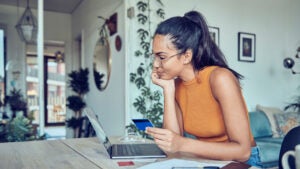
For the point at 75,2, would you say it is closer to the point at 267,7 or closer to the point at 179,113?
the point at 267,7

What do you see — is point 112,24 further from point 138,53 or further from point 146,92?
point 146,92

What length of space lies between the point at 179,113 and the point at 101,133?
42cm

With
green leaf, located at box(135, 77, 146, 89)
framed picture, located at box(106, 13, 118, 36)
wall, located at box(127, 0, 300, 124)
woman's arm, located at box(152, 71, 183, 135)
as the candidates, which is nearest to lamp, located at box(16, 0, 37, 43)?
framed picture, located at box(106, 13, 118, 36)

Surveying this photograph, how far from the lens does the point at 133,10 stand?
3400mm

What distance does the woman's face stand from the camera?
1175 mm

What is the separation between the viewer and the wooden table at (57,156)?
1.02 metres

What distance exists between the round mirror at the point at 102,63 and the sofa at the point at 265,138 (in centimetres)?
207

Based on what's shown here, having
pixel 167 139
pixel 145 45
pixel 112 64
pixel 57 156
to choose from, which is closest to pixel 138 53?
pixel 145 45

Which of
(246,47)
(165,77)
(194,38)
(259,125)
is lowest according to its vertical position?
(259,125)

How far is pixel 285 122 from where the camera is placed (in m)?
3.89

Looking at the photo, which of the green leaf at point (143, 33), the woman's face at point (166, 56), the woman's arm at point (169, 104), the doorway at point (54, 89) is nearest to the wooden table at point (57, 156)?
the woman's arm at point (169, 104)

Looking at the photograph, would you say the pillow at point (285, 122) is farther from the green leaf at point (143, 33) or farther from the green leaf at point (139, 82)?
the green leaf at point (143, 33)

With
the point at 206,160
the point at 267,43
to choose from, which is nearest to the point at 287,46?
the point at 267,43

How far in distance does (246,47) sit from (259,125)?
3.71ft
